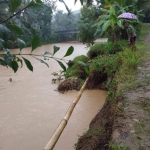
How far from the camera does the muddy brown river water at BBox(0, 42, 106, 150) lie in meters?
2.40

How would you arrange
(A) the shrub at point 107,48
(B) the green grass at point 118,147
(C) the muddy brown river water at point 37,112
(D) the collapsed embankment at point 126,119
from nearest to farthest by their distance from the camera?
(B) the green grass at point 118,147 → (D) the collapsed embankment at point 126,119 → (C) the muddy brown river water at point 37,112 → (A) the shrub at point 107,48

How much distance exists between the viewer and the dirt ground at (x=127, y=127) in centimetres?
109

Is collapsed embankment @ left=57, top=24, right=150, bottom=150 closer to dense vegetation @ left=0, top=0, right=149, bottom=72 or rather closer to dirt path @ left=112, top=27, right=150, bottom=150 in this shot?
dirt path @ left=112, top=27, right=150, bottom=150

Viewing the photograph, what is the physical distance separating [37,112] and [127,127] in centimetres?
211

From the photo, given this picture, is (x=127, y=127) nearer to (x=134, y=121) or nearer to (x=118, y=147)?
(x=134, y=121)

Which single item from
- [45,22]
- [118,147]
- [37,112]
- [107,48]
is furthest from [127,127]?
[45,22]

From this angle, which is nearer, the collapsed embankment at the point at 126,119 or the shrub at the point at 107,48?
the collapsed embankment at the point at 126,119

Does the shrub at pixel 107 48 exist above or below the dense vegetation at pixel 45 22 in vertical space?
below

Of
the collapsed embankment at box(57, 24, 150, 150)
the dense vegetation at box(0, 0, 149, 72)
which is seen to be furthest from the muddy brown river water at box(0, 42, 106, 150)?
the dense vegetation at box(0, 0, 149, 72)

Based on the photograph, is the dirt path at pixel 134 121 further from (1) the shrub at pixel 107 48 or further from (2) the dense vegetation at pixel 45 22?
(1) the shrub at pixel 107 48

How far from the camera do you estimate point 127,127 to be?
125 cm

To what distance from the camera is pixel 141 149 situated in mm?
1020

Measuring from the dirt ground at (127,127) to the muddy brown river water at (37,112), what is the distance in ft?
2.10

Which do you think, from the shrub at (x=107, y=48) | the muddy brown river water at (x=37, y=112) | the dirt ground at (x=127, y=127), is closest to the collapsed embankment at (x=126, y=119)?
the dirt ground at (x=127, y=127)
